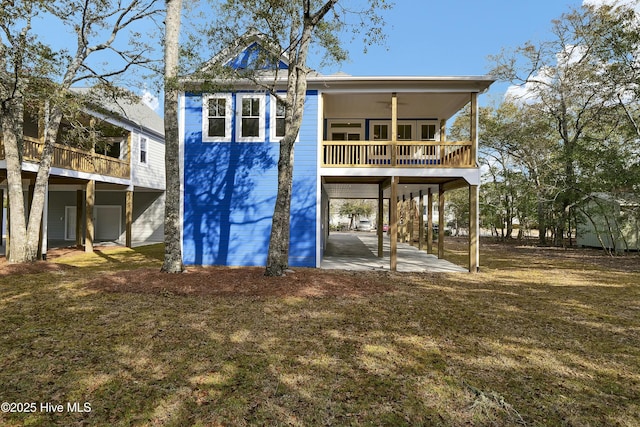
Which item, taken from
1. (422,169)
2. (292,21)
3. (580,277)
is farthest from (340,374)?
(580,277)

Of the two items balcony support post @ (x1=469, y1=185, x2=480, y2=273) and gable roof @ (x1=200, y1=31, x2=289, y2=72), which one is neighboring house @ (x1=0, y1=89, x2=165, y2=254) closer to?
gable roof @ (x1=200, y1=31, x2=289, y2=72)

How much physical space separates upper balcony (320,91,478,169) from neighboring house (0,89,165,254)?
8857 millimetres

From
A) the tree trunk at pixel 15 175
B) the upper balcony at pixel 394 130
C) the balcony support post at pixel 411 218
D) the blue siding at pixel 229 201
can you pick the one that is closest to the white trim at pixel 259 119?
the blue siding at pixel 229 201

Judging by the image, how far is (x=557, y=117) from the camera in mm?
21188

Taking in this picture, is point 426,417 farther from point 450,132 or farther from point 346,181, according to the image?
point 450,132

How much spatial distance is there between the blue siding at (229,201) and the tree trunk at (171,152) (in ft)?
6.98

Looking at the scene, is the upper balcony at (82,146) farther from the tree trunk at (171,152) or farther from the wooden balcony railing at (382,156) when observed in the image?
the wooden balcony railing at (382,156)

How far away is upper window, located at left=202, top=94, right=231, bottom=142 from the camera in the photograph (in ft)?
37.9

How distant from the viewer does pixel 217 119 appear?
11.7 meters

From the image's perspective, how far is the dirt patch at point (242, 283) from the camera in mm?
7598

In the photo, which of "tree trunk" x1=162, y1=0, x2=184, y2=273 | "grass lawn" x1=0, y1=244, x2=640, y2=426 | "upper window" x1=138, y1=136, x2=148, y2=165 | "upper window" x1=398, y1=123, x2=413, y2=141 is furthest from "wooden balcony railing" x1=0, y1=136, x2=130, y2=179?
"upper window" x1=398, y1=123, x2=413, y2=141

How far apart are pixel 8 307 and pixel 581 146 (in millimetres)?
22201

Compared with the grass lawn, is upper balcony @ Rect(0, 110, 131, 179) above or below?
above

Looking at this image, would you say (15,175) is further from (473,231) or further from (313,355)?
(473,231)
